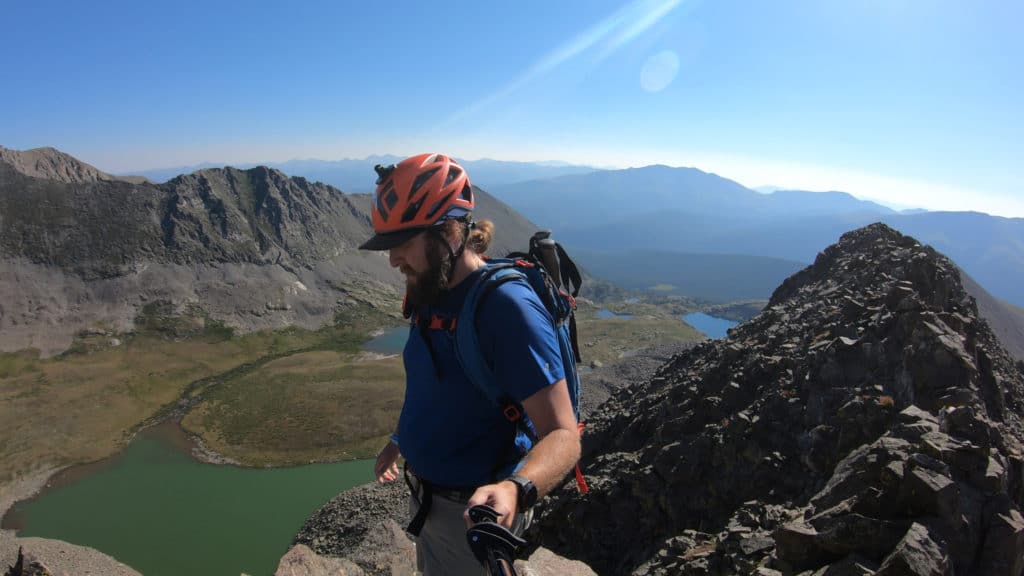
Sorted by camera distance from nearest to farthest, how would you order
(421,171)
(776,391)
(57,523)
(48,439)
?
(421,171)
(776,391)
(57,523)
(48,439)

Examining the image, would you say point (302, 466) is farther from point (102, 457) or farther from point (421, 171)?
point (421, 171)

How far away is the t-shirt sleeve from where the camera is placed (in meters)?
2.83

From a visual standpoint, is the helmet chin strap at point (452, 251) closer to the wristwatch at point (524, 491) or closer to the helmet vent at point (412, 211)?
the helmet vent at point (412, 211)

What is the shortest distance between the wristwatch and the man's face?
5.09ft

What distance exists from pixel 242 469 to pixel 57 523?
46.8ft

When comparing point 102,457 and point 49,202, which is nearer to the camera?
point 102,457

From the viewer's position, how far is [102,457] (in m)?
53.8

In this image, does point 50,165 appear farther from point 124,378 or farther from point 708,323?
point 708,323

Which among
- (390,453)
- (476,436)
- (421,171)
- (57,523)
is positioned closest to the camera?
(476,436)

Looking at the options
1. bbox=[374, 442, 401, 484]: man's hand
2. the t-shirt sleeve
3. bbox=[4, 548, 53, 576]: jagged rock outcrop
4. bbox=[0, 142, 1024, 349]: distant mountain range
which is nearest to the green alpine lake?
bbox=[4, 548, 53, 576]: jagged rock outcrop

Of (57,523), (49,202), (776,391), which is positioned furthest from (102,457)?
(49,202)

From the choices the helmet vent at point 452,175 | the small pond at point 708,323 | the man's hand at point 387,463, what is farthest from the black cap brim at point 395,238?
the small pond at point 708,323

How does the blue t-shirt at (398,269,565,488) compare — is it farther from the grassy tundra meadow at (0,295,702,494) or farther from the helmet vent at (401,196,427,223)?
the grassy tundra meadow at (0,295,702,494)

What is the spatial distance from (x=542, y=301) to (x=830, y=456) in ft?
45.0
